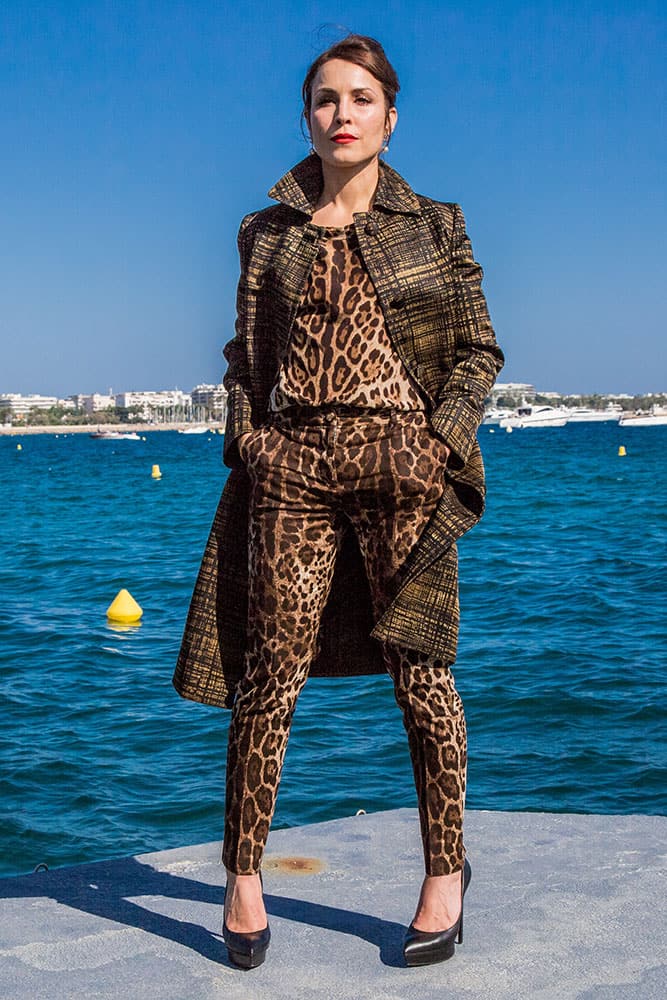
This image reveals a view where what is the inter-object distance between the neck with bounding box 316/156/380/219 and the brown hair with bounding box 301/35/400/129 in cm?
16

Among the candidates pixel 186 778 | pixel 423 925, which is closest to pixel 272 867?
pixel 423 925

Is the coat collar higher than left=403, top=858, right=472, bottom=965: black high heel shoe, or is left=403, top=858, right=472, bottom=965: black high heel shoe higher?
the coat collar

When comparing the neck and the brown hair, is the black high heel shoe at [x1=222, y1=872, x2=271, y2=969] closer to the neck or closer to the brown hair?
the neck

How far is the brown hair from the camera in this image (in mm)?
2988

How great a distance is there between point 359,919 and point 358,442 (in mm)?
1269

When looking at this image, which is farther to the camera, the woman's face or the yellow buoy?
the yellow buoy

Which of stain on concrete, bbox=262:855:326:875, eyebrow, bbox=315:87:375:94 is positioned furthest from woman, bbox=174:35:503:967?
stain on concrete, bbox=262:855:326:875

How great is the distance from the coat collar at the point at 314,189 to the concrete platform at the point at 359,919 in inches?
71.0

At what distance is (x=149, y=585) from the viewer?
18344mm

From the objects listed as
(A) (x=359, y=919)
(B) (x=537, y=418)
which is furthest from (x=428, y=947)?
(B) (x=537, y=418)

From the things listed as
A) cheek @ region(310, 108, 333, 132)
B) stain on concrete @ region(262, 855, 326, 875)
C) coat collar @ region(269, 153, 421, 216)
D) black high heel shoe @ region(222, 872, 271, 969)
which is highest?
cheek @ region(310, 108, 333, 132)

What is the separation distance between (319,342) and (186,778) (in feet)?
20.4

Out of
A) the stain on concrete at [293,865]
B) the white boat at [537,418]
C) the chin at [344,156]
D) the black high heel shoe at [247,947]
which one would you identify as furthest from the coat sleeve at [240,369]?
the white boat at [537,418]

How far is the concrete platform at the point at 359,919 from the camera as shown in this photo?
287 centimetres
